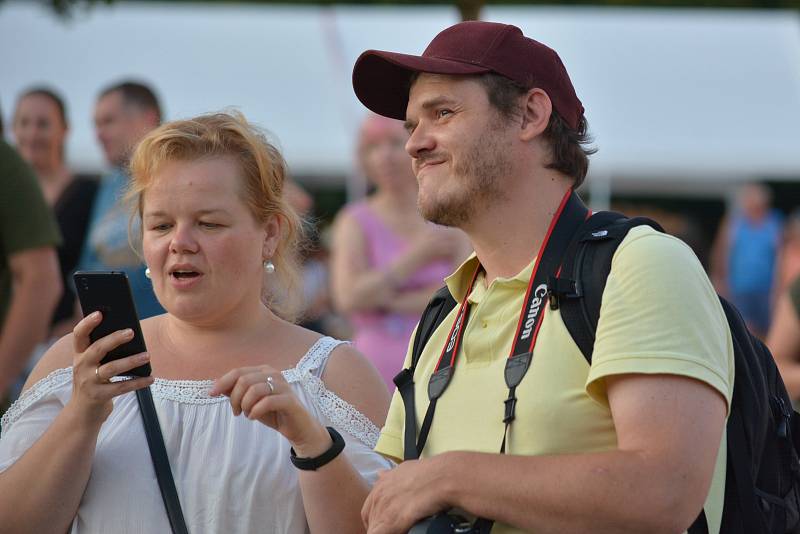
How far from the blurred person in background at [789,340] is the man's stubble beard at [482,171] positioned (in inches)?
104

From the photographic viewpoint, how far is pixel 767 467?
2555 millimetres

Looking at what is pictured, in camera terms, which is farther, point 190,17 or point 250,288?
point 190,17

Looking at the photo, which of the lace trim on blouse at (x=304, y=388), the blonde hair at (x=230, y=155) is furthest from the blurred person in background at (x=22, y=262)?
the lace trim on blouse at (x=304, y=388)

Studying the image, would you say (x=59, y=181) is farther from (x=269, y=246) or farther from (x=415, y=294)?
(x=269, y=246)

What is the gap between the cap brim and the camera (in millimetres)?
2773

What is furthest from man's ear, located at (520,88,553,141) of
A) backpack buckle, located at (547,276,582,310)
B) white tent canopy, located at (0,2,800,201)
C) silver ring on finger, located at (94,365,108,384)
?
white tent canopy, located at (0,2,800,201)

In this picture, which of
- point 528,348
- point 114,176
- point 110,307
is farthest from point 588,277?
point 114,176

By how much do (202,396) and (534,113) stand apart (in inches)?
46.0

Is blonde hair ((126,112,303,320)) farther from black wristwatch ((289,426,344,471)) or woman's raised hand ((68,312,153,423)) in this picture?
black wristwatch ((289,426,344,471))

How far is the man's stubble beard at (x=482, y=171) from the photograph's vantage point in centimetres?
276

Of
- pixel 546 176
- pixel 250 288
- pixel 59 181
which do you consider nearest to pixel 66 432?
pixel 250 288

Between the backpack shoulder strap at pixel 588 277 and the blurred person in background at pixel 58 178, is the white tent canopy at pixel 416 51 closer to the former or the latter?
the blurred person in background at pixel 58 178

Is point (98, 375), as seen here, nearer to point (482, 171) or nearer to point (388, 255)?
point (482, 171)

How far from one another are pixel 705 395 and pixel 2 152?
11.6ft
